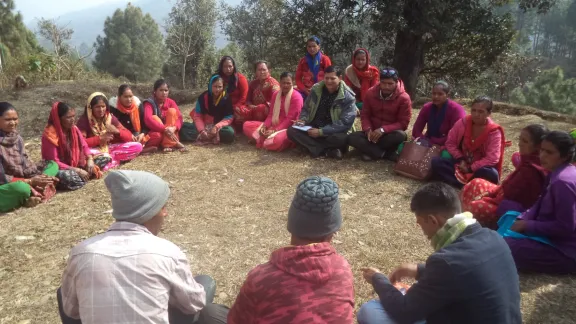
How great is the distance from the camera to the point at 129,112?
607 cm

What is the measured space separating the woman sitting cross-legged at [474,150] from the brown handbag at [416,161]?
0.30 ft

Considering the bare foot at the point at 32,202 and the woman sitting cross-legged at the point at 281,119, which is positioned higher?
the woman sitting cross-legged at the point at 281,119

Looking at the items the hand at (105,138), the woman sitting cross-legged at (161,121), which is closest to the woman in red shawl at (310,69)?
the woman sitting cross-legged at (161,121)

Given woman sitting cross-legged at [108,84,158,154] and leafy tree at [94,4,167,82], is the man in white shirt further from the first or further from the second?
leafy tree at [94,4,167,82]

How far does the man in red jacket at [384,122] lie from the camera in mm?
5535

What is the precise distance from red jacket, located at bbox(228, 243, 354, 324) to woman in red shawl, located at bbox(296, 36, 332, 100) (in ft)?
19.2

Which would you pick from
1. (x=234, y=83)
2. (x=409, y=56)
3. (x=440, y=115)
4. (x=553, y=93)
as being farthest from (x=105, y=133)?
(x=553, y=93)

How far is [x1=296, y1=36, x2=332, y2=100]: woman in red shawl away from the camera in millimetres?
7309

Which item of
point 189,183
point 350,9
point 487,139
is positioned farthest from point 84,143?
point 350,9

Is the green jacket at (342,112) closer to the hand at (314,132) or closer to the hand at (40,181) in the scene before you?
the hand at (314,132)

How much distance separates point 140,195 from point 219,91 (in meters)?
5.02

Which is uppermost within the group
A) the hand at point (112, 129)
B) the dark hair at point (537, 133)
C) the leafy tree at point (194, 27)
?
the leafy tree at point (194, 27)

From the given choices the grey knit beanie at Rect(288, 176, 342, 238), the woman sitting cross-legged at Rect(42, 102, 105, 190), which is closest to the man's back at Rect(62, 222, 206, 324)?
the grey knit beanie at Rect(288, 176, 342, 238)

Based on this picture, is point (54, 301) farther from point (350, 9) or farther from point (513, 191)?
point (350, 9)
